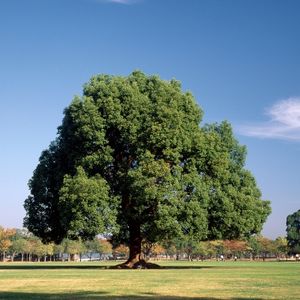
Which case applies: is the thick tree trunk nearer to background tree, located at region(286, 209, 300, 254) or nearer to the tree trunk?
the tree trunk

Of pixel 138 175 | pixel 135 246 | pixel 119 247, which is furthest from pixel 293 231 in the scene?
pixel 138 175

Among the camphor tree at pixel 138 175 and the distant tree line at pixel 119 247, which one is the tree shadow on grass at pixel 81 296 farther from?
the distant tree line at pixel 119 247

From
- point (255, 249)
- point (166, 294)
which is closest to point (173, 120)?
point (166, 294)

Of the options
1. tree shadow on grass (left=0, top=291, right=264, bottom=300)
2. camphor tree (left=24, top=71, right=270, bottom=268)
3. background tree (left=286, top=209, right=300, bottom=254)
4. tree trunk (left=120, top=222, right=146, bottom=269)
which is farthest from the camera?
background tree (left=286, top=209, right=300, bottom=254)

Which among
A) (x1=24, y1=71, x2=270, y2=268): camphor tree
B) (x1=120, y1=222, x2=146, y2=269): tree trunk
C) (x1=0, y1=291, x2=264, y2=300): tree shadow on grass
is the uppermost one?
(x1=24, y1=71, x2=270, y2=268): camphor tree

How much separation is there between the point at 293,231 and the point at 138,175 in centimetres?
13299

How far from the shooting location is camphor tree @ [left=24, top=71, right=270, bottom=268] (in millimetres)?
45812

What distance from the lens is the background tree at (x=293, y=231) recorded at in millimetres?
166000

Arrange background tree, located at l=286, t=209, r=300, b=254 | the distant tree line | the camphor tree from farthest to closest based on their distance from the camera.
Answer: background tree, located at l=286, t=209, r=300, b=254 < the distant tree line < the camphor tree

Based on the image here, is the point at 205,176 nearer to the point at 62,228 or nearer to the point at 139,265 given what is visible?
the point at 139,265

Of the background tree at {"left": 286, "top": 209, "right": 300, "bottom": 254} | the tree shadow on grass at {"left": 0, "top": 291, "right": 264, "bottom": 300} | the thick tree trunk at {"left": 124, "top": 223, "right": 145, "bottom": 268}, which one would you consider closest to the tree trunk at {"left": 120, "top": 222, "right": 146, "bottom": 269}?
the thick tree trunk at {"left": 124, "top": 223, "right": 145, "bottom": 268}

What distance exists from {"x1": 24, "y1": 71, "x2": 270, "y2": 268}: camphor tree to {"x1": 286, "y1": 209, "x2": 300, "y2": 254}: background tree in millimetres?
118525

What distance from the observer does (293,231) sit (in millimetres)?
168500

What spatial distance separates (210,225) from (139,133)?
1076 centimetres
